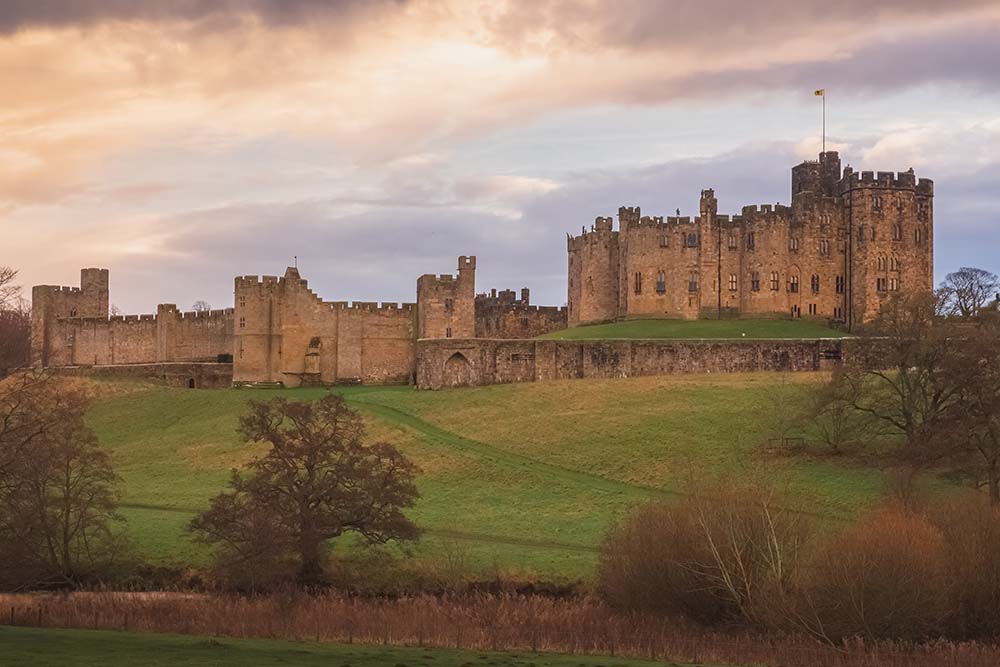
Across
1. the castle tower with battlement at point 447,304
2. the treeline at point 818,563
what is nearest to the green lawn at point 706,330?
the castle tower with battlement at point 447,304

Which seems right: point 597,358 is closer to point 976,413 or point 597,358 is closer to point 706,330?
point 706,330

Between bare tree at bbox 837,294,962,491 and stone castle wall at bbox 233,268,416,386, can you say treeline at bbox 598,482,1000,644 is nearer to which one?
bare tree at bbox 837,294,962,491

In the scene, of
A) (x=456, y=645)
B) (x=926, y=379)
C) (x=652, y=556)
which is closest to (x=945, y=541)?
(x=652, y=556)

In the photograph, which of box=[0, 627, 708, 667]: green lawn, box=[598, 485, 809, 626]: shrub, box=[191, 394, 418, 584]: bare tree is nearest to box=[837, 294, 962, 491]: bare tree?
box=[598, 485, 809, 626]: shrub

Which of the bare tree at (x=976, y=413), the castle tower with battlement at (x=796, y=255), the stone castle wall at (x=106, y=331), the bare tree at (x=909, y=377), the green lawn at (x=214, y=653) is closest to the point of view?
the green lawn at (x=214, y=653)

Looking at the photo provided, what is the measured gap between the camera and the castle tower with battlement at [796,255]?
97.9 meters

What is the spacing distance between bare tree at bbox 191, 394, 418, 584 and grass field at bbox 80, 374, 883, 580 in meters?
2.38

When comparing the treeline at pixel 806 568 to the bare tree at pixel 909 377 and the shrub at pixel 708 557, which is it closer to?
the shrub at pixel 708 557

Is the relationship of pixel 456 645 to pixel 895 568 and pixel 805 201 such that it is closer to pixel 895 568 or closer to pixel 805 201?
pixel 895 568

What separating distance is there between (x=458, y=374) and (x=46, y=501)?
125 feet

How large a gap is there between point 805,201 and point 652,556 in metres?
65.1

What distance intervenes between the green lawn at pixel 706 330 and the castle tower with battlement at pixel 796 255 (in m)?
2.15

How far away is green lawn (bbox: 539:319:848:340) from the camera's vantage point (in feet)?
298

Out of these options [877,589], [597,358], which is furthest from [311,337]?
[877,589]
